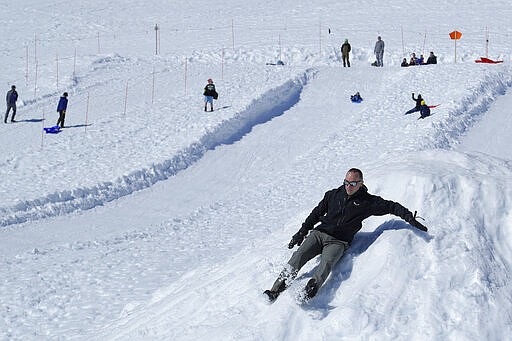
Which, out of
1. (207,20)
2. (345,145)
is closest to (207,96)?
(345,145)

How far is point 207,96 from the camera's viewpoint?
963 inches

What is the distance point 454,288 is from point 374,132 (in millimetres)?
15924

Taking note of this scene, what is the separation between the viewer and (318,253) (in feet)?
25.0

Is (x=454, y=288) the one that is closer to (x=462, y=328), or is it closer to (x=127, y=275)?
(x=462, y=328)

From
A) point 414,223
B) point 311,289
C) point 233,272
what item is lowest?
point 233,272

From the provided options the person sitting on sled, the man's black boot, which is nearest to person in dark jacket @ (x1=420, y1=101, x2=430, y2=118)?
the person sitting on sled

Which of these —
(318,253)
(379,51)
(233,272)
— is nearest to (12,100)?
(233,272)

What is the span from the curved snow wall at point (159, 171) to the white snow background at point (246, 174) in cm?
6

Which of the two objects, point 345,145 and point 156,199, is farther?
point 345,145

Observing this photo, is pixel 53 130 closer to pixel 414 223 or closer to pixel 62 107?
pixel 62 107

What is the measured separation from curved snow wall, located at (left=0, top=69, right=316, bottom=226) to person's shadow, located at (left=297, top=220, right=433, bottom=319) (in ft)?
35.0

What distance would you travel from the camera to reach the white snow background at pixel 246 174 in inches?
286

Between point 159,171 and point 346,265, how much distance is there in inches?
502

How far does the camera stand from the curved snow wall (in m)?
16.7
